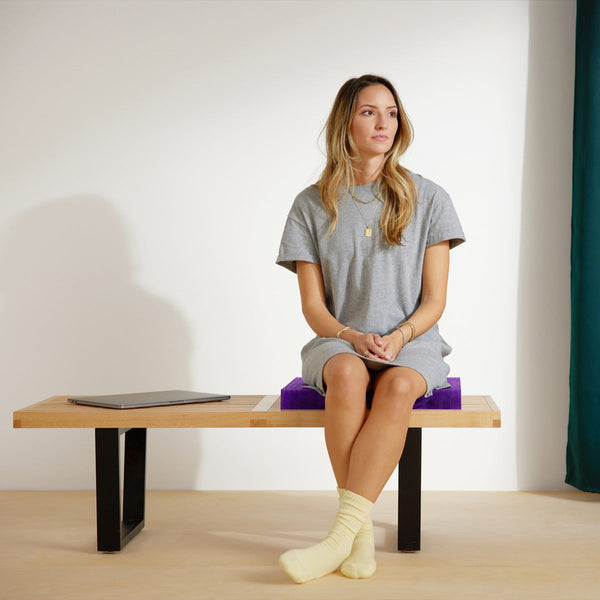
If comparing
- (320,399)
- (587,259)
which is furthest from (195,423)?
(587,259)

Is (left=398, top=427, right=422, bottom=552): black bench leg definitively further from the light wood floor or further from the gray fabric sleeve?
the gray fabric sleeve

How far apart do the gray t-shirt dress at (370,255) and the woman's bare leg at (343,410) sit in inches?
7.6

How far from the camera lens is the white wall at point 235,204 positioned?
258 cm

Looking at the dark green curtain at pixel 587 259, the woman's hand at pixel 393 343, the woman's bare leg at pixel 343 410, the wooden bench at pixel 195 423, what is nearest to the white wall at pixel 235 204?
the dark green curtain at pixel 587 259

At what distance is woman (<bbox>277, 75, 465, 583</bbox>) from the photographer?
5.94 feet

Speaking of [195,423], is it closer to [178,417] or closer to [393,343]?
[178,417]

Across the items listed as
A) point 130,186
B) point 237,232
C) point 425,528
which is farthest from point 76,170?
point 425,528

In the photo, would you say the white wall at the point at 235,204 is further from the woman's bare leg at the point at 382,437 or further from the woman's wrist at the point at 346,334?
the woman's bare leg at the point at 382,437

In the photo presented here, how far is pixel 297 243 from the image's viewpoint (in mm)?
1994

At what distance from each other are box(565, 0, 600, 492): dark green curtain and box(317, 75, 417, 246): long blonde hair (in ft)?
2.34

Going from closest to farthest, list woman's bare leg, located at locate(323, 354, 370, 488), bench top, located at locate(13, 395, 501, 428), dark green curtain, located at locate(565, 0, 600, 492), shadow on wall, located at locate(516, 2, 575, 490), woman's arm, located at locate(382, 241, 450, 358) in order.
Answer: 1. woman's bare leg, located at locate(323, 354, 370, 488)
2. bench top, located at locate(13, 395, 501, 428)
3. woman's arm, located at locate(382, 241, 450, 358)
4. dark green curtain, located at locate(565, 0, 600, 492)
5. shadow on wall, located at locate(516, 2, 575, 490)

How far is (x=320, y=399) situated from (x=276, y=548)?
1.26ft

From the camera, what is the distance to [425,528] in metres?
2.08

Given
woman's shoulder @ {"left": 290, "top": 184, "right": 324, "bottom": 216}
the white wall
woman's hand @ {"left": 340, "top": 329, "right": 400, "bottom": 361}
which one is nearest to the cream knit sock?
woman's hand @ {"left": 340, "top": 329, "right": 400, "bottom": 361}
